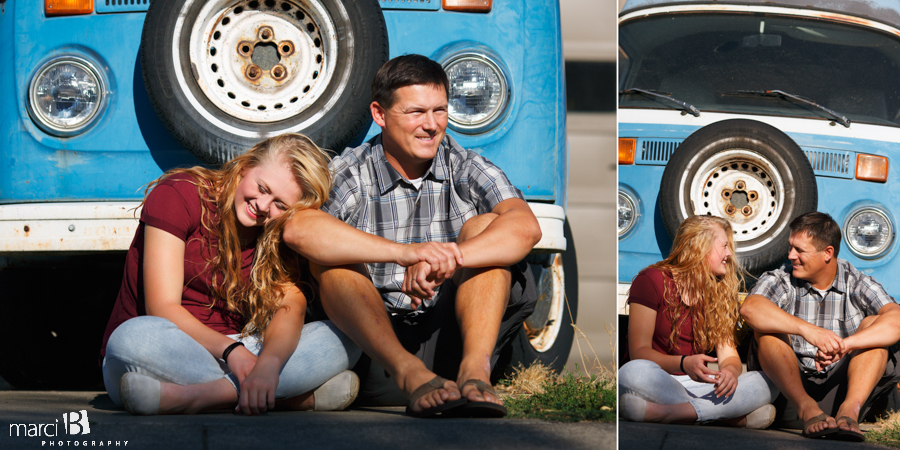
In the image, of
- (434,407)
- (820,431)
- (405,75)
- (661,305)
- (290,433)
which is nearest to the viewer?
(290,433)

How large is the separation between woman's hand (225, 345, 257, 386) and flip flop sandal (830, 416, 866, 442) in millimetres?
1385

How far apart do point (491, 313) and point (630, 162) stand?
578 millimetres

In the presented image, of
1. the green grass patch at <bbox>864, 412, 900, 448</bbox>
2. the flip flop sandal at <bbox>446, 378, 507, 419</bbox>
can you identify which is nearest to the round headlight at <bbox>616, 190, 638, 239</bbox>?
the flip flop sandal at <bbox>446, 378, 507, 419</bbox>

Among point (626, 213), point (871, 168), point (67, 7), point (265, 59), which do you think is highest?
point (67, 7)

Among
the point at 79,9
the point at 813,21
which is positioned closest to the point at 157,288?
the point at 79,9

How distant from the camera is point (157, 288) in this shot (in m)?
1.77

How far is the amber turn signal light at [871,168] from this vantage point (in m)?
1.94

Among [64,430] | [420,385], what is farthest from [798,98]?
[64,430]

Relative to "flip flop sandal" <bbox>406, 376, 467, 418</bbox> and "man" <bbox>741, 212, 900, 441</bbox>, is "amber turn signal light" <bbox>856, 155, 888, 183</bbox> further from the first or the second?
"flip flop sandal" <bbox>406, 376, 467, 418</bbox>

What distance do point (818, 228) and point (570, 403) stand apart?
757 millimetres

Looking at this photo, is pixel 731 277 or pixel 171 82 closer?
pixel 731 277

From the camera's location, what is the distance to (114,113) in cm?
231

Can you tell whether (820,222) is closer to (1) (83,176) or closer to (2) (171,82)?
(2) (171,82)

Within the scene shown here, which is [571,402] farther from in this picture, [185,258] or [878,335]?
[185,258]
